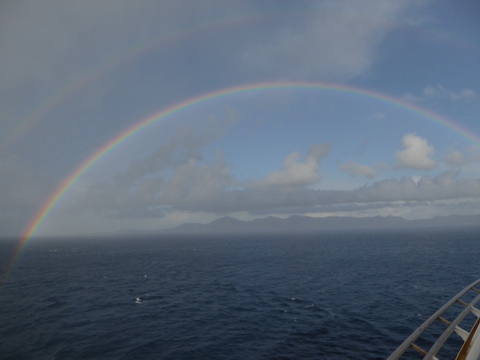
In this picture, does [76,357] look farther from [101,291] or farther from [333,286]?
[333,286]

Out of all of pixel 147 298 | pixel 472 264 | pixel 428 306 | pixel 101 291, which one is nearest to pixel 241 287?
pixel 147 298

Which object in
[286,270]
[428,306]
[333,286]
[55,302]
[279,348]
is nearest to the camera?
[279,348]

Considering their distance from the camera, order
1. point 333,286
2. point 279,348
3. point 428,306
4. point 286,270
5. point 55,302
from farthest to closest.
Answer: point 286,270 < point 333,286 < point 55,302 < point 428,306 < point 279,348

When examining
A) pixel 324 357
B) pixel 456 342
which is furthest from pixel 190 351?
pixel 456 342

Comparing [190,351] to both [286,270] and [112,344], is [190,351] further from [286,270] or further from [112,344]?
[286,270]

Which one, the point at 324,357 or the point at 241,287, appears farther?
the point at 241,287

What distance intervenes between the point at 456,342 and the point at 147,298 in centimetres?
5124

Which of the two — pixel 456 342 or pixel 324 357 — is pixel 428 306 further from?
pixel 324 357

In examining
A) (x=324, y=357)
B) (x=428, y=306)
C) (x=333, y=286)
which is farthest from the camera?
(x=333, y=286)

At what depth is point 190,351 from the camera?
32969mm

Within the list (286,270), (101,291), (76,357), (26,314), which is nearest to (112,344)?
(76,357)

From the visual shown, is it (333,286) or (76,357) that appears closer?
(76,357)

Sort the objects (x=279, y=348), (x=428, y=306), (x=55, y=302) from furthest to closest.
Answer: (x=55, y=302) < (x=428, y=306) < (x=279, y=348)

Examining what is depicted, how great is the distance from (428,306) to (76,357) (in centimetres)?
5269
